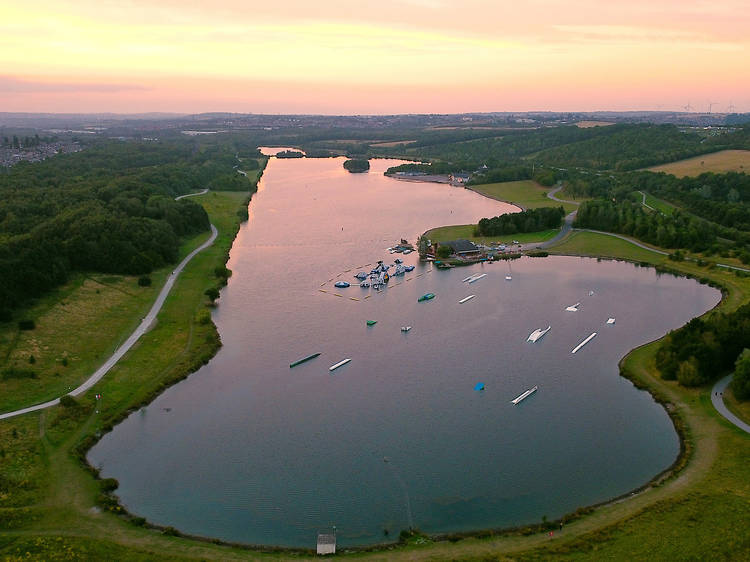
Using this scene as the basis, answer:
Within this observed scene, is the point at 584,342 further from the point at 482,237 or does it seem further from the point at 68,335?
the point at 68,335

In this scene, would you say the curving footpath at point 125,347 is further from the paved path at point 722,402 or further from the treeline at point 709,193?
the treeline at point 709,193

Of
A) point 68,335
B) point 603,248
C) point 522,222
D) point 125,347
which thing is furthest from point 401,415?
point 522,222

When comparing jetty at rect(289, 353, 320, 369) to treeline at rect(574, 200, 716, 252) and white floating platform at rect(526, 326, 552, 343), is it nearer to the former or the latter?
white floating platform at rect(526, 326, 552, 343)

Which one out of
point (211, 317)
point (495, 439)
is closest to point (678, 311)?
point (495, 439)

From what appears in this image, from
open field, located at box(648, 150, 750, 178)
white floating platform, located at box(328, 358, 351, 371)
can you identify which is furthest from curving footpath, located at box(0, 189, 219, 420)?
open field, located at box(648, 150, 750, 178)

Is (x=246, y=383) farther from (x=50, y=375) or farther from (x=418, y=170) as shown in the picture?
(x=418, y=170)

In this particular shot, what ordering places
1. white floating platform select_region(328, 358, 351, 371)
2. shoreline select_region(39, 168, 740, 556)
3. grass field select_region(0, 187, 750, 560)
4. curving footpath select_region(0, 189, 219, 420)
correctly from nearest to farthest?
grass field select_region(0, 187, 750, 560) < shoreline select_region(39, 168, 740, 556) < curving footpath select_region(0, 189, 219, 420) < white floating platform select_region(328, 358, 351, 371)

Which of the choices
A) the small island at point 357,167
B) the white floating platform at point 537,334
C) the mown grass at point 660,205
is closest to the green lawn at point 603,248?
the mown grass at point 660,205
